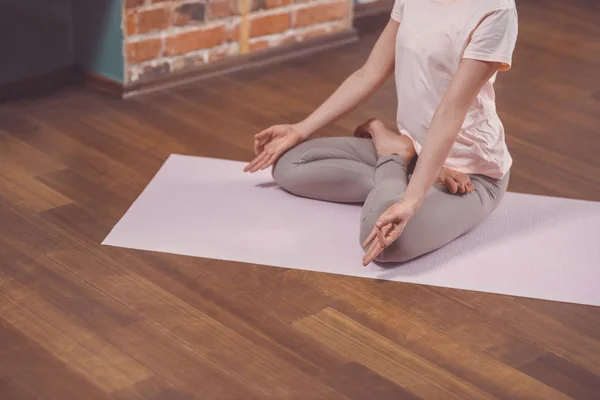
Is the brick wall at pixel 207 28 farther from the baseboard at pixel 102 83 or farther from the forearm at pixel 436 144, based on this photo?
the forearm at pixel 436 144

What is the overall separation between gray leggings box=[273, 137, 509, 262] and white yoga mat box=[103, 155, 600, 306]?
1.6 inches

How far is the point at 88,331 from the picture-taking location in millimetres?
1985

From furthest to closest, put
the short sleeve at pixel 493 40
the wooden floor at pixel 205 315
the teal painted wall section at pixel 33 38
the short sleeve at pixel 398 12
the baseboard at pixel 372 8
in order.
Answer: the baseboard at pixel 372 8 → the teal painted wall section at pixel 33 38 → the short sleeve at pixel 398 12 → the short sleeve at pixel 493 40 → the wooden floor at pixel 205 315

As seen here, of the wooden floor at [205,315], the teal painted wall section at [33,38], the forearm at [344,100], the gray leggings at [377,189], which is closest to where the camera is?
the wooden floor at [205,315]

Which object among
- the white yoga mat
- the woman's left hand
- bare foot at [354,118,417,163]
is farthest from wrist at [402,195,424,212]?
bare foot at [354,118,417,163]

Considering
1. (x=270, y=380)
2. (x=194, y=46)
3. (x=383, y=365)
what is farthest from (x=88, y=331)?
(x=194, y=46)

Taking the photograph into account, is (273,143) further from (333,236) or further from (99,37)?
(99,37)

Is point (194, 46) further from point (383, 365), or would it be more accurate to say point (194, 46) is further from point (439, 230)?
point (383, 365)

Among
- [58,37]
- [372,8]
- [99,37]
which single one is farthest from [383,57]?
[372,8]

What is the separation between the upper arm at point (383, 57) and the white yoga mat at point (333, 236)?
340 millimetres

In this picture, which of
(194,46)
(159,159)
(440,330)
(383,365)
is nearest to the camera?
(383,365)

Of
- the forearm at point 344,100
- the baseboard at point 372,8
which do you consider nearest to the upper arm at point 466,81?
the forearm at point 344,100

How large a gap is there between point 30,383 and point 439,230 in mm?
970

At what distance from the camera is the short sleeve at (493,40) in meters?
2.16
